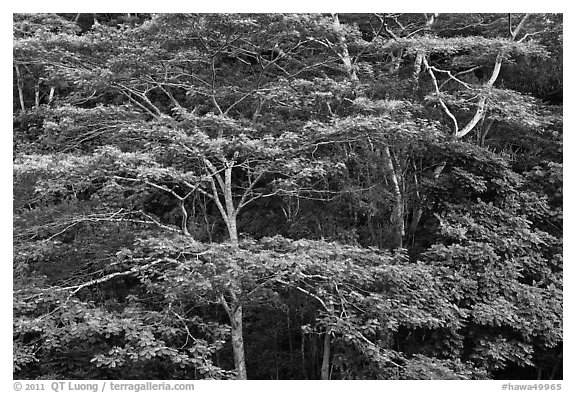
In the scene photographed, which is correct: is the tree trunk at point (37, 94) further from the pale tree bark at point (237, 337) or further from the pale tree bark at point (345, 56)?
the pale tree bark at point (237, 337)

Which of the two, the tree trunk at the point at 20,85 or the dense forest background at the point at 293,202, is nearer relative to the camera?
the dense forest background at the point at 293,202

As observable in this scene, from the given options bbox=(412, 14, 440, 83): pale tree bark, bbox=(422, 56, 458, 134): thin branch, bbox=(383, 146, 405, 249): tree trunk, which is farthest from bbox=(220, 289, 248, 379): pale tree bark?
bbox=(412, 14, 440, 83): pale tree bark

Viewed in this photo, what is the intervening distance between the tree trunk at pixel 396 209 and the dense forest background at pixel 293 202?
28 mm

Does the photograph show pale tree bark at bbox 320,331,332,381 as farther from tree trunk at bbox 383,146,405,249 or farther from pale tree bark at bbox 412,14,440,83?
pale tree bark at bbox 412,14,440,83

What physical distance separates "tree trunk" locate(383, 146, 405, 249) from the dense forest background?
0.03m

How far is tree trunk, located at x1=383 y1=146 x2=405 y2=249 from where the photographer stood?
22.1 feet

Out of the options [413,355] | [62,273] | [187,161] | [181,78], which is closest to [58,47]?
[181,78]

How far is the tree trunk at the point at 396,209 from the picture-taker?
22.1ft

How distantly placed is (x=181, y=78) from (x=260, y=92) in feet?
3.40

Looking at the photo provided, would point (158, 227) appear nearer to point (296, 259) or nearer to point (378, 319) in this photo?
point (296, 259)

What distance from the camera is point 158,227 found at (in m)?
5.88

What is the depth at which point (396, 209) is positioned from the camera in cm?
686

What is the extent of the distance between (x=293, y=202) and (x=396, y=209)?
3.92 feet

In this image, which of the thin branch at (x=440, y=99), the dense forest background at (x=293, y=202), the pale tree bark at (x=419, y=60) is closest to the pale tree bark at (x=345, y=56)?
the dense forest background at (x=293, y=202)
